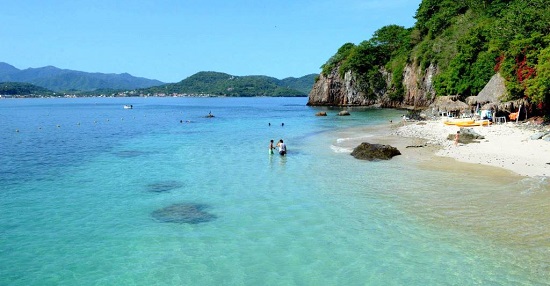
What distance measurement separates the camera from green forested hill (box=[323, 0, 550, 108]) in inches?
1620

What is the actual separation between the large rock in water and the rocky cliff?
59601 mm

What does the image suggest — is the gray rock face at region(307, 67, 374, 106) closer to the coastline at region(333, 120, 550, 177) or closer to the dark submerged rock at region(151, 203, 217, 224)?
the coastline at region(333, 120, 550, 177)

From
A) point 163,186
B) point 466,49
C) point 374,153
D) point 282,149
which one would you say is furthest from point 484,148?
point 466,49

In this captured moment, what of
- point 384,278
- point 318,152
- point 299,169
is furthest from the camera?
point 318,152

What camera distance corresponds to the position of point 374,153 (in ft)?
91.7

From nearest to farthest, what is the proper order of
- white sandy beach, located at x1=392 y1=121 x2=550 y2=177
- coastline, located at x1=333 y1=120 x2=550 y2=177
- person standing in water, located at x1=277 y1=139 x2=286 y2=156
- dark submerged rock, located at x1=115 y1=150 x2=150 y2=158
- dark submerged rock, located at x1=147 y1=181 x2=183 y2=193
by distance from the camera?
1. dark submerged rock, located at x1=147 y1=181 x2=183 y2=193
2. white sandy beach, located at x1=392 y1=121 x2=550 y2=177
3. coastline, located at x1=333 y1=120 x2=550 y2=177
4. person standing in water, located at x1=277 y1=139 x2=286 y2=156
5. dark submerged rock, located at x1=115 y1=150 x2=150 y2=158

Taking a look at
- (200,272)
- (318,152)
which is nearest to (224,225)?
(200,272)

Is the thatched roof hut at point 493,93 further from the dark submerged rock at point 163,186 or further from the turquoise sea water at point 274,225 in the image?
the dark submerged rock at point 163,186

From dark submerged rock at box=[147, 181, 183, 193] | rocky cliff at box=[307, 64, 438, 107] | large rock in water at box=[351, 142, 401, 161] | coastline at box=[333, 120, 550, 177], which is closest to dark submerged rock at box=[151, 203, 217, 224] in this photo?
dark submerged rock at box=[147, 181, 183, 193]

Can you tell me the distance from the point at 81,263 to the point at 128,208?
5.57m

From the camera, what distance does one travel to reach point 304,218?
16.0 metres

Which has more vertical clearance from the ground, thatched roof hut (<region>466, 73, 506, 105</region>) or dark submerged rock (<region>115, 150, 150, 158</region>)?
thatched roof hut (<region>466, 73, 506, 105</region>)

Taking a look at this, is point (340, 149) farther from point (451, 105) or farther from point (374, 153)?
point (451, 105)

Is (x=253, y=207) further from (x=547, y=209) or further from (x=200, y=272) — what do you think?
(x=547, y=209)
